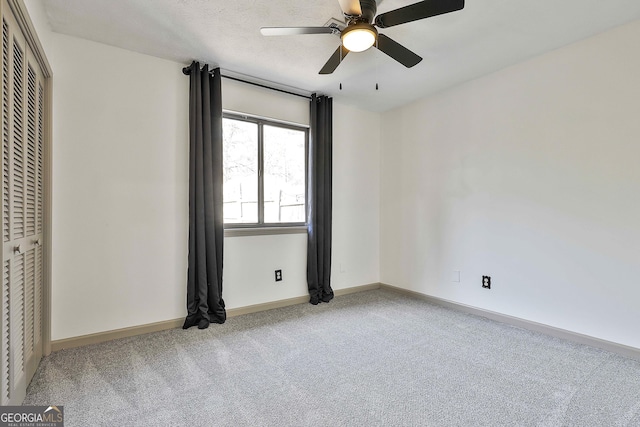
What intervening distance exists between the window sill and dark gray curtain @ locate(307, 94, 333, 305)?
0.40 ft

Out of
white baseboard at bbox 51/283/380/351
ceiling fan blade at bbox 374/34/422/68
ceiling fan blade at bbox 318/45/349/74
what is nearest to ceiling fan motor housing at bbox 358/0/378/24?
ceiling fan blade at bbox 374/34/422/68

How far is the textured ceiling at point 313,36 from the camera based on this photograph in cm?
216

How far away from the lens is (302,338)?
106 inches

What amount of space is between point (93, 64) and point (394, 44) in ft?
7.92

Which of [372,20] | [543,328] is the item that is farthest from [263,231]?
[543,328]

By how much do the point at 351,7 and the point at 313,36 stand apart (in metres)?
0.85

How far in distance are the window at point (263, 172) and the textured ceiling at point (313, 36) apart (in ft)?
1.94

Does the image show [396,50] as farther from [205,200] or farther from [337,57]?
[205,200]

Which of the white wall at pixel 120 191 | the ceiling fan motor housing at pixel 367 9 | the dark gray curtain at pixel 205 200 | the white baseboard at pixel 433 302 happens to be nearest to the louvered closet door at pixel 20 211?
the white wall at pixel 120 191

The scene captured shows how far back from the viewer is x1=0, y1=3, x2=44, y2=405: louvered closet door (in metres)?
1.50

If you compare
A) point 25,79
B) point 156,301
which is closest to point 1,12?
point 25,79

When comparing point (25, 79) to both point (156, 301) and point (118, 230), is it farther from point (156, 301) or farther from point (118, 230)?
point (156, 301)

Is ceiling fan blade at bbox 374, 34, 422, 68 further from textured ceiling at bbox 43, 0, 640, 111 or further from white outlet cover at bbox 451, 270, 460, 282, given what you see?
white outlet cover at bbox 451, 270, 460, 282

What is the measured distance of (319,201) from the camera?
379 cm
